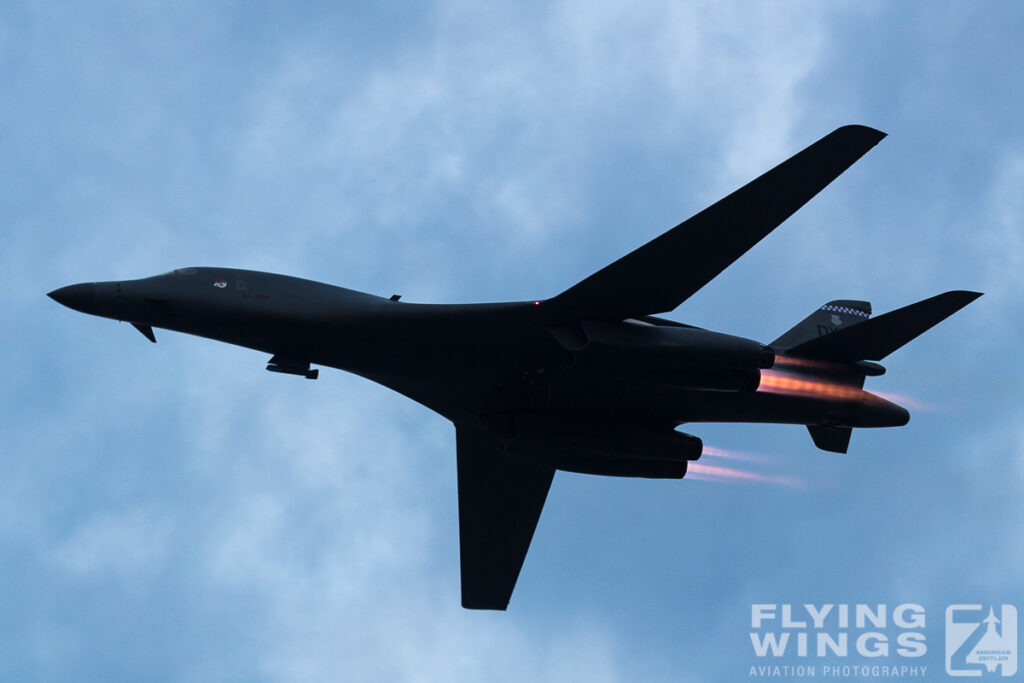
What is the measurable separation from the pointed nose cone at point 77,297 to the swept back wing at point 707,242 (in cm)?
745

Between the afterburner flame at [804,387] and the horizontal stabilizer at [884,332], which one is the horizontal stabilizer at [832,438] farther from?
the horizontal stabilizer at [884,332]

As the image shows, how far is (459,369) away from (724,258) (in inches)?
192

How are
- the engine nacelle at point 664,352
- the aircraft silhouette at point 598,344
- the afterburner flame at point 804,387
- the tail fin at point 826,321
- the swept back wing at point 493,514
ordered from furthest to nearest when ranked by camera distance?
the swept back wing at point 493,514 → the tail fin at point 826,321 → the afterburner flame at point 804,387 → the engine nacelle at point 664,352 → the aircraft silhouette at point 598,344

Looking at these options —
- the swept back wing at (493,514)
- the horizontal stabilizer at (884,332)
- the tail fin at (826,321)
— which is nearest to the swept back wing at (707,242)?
the horizontal stabilizer at (884,332)

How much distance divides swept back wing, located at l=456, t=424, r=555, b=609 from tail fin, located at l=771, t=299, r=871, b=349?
19.1 ft

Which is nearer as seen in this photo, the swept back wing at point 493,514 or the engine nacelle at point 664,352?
the engine nacelle at point 664,352

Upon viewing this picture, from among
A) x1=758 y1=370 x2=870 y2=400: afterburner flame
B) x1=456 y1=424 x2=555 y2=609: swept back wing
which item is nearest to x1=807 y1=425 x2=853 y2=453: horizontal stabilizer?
x1=758 y1=370 x2=870 y2=400: afterburner flame

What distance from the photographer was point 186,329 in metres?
18.8

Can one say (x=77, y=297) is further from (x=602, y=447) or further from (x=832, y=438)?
(x=832, y=438)

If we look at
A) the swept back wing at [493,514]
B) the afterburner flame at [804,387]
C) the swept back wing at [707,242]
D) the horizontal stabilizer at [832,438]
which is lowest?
the swept back wing at [493,514]

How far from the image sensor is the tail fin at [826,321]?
22.0 metres

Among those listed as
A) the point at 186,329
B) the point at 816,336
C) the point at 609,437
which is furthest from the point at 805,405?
the point at 186,329

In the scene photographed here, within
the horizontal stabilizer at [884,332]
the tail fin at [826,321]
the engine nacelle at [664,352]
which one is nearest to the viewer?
the engine nacelle at [664,352]

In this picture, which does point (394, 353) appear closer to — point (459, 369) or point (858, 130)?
point (459, 369)
